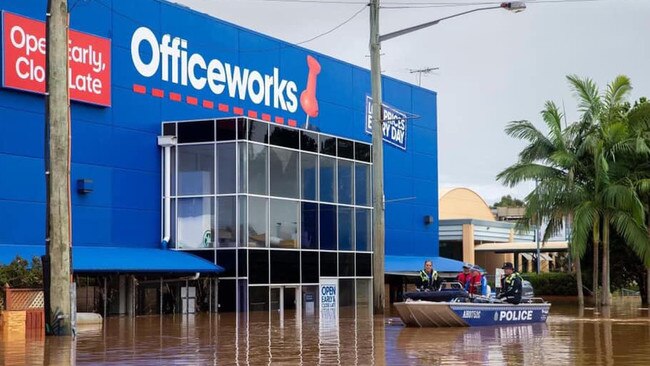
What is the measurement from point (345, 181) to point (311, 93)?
5.47 m

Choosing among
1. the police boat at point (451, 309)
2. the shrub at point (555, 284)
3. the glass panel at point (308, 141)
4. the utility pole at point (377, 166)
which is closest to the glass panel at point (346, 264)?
the glass panel at point (308, 141)

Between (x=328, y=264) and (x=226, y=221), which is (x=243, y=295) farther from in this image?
(x=328, y=264)

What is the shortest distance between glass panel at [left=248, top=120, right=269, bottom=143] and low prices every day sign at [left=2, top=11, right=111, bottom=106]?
5085 millimetres

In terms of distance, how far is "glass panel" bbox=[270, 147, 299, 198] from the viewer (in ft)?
130

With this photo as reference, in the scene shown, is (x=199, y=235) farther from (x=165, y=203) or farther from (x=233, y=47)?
(x=233, y=47)

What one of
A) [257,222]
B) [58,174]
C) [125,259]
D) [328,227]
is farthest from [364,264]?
[58,174]

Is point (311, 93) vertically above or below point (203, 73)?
above

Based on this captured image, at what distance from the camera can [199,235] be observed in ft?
127

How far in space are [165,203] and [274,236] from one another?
419cm

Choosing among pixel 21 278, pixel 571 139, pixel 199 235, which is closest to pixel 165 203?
pixel 199 235

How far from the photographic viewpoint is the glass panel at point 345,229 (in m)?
44.1

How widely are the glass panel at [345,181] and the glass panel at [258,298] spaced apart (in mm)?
6433

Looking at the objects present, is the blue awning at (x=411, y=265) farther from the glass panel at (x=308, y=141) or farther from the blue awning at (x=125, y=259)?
the blue awning at (x=125, y=259)

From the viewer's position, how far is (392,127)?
178 ft
